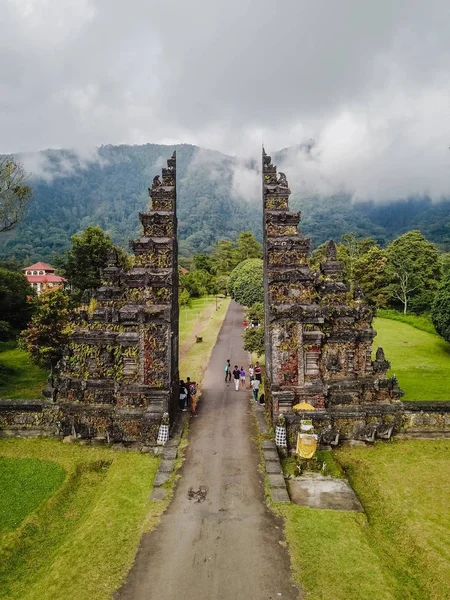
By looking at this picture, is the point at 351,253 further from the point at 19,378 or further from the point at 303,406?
the point at 303,406

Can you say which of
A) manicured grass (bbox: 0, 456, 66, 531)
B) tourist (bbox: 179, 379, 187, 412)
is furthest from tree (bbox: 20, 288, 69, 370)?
manicured grass (bbox: 0, 456, 66, 531)

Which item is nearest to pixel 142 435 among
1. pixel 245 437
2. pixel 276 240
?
pixel 245 437

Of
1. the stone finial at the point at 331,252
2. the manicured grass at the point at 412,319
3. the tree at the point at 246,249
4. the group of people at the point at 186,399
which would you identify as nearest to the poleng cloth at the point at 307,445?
the group of people at the point at 186,399

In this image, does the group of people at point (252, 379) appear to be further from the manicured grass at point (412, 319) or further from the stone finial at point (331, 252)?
the manicured grass at point (412, 319)

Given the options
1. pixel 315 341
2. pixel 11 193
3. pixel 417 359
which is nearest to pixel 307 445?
pixel 315 341

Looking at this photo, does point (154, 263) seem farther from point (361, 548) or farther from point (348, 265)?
point (348, 265)

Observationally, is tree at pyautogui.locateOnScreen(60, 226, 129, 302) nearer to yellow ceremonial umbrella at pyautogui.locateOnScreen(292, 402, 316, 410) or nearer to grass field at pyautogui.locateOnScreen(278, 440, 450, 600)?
yellow ceremonial umbrella at pyautogui.locateOnScreen(292, 402, 316, 410)

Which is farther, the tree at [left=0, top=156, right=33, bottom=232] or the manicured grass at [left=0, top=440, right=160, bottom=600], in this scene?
the tree at [left=0, top=156, right=33, bottom=232]
